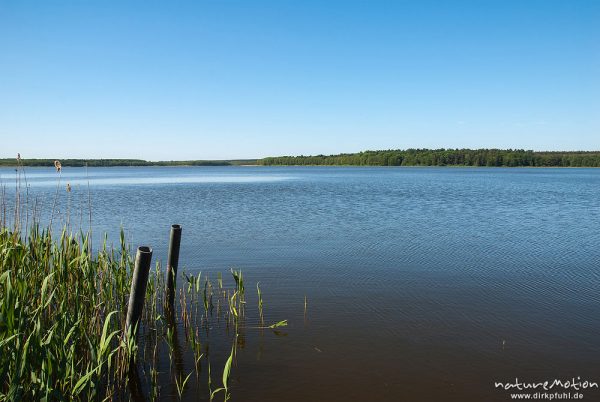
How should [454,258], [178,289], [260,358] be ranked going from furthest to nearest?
1. [454,258]
2. [178,289]
3. [260,358]

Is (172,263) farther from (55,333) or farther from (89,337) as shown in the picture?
(55,333)

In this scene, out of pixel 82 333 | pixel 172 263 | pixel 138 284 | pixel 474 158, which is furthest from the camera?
pixel 474 158

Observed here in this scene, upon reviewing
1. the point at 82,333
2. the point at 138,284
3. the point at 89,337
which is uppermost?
the point at 138,284

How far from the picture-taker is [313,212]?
85.2 ft

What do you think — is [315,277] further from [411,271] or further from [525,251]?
[525,251]

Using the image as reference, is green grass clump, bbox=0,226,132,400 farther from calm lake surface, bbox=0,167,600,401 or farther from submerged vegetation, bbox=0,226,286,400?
calm lake surface, bbox=0,167,600,401

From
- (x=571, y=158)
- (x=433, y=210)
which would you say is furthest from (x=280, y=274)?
(x=571, y=158)

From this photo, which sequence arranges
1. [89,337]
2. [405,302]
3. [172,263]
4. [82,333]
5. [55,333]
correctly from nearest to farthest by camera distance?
1. [55,333]
2. [82,333]
3. [89,337]
4. [172,263]
5. [405,302]

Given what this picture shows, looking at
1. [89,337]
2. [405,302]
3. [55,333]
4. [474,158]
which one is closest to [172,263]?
[89,337]

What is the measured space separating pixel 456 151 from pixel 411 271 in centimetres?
16692

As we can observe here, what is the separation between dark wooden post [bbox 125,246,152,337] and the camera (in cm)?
588

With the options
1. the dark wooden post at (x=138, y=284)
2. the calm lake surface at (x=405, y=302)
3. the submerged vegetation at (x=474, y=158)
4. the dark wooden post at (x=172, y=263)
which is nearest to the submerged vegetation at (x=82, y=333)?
the dark wooden post at (x=138, y=284)

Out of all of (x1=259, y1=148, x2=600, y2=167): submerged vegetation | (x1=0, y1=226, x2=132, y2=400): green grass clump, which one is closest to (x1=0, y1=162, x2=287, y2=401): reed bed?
(x1=0, y1=226, x2=132, y2=400): green grass clump

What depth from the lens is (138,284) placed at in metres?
6.04
